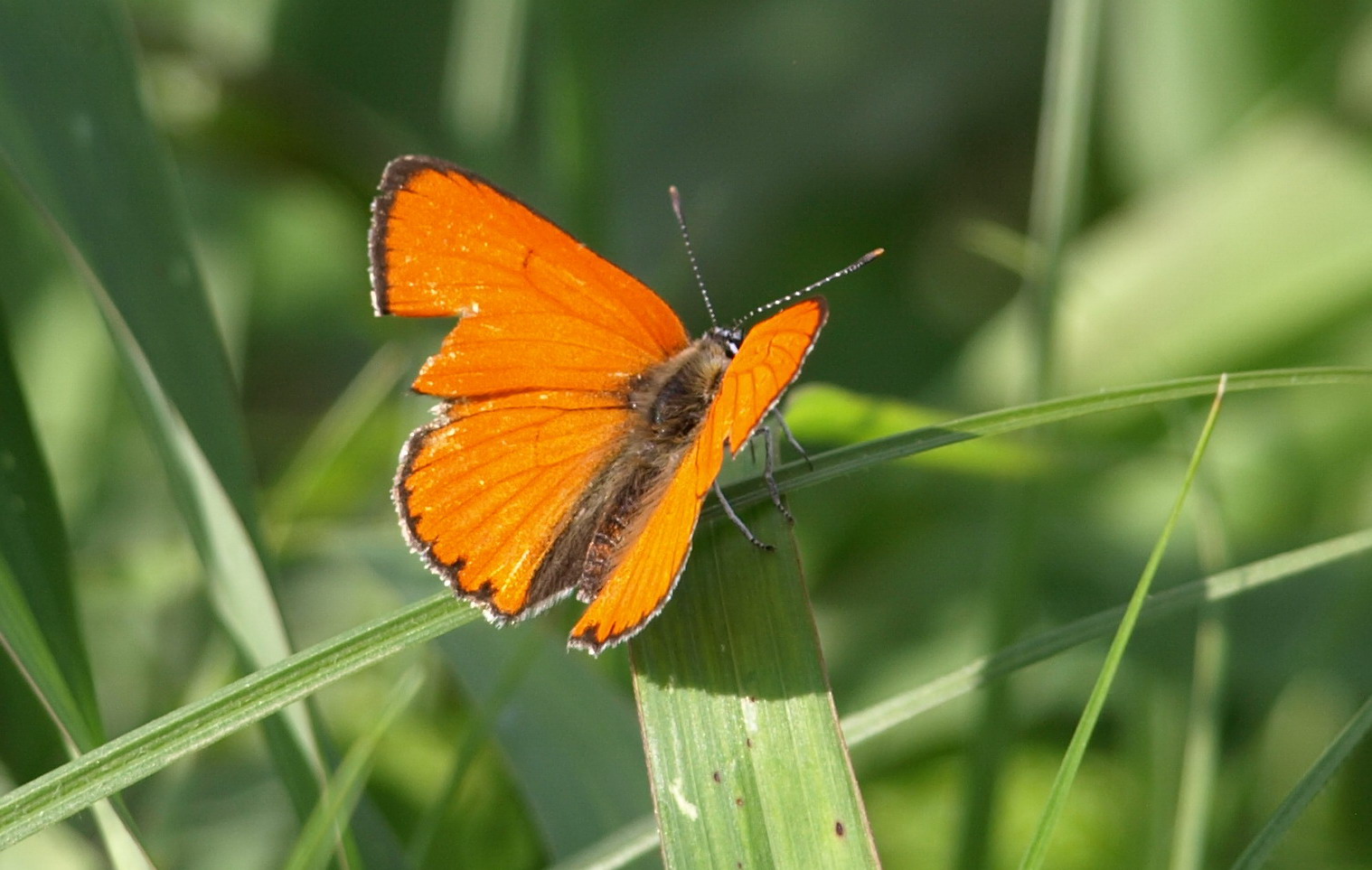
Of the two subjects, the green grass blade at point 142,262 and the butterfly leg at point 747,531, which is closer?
the butterfly leg at point 747,531

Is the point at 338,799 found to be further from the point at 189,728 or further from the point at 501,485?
the point at 501,485

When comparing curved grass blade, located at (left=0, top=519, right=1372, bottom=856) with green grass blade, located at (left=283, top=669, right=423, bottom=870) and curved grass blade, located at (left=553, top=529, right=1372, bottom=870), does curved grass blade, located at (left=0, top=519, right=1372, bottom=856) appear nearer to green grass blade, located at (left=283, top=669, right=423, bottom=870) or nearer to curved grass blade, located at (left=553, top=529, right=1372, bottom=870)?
curved grass blade, located at (left=553, top=529, right=1372, bottom=870)

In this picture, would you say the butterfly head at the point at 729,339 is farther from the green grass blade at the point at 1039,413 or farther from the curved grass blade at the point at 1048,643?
the curved grass blade at the point at 1048,643

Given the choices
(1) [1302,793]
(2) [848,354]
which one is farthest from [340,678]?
(2) [848,354]

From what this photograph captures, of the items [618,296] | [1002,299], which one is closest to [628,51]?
[1002,299]

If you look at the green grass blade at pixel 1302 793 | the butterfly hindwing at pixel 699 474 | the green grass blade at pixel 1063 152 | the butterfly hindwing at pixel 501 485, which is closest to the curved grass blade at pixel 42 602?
the butterfly hindwing at pixel 501 485

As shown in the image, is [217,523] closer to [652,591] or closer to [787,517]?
[652,591]
